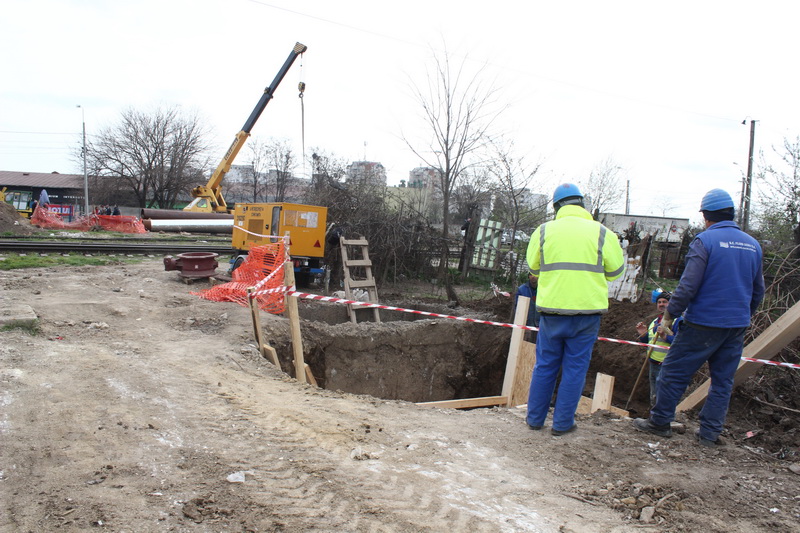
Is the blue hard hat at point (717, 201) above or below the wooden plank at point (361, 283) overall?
above

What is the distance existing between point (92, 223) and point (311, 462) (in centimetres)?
2830

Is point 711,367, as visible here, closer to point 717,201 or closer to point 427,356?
point 717,201

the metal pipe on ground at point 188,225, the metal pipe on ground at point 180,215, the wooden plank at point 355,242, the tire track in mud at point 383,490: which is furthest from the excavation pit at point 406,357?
the metal pipe on ground at point 180,215

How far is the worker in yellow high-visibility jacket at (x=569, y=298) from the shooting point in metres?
3.98

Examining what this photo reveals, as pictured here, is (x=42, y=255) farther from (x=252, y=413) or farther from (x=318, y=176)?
(x=252, y=413)

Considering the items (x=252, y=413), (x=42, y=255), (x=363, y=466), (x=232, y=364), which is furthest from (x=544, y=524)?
(x=42, y=255)

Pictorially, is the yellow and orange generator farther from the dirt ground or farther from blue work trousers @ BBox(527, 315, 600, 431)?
blue work trousers @ BBox(527, 315, 600, 431)

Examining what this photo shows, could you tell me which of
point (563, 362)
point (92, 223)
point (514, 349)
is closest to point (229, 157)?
point (92, 223)

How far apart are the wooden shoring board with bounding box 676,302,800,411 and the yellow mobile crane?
16.6 metres

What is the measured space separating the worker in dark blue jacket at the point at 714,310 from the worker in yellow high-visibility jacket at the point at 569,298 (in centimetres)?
60

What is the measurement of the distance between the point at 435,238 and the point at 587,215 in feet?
29.1

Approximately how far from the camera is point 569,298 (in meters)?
3.97

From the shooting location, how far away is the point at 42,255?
13.8m

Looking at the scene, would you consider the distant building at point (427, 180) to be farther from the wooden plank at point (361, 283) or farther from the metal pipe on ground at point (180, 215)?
the metal pipe on ground at point (180, 215)
